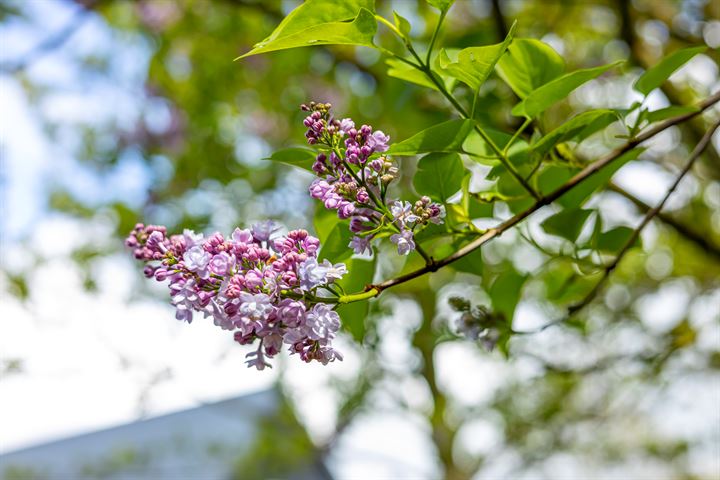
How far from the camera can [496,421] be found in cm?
397

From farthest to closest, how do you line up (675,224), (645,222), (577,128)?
(675,224)
(645,222)
(577,128)

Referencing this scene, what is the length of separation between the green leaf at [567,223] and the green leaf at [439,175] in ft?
0.53

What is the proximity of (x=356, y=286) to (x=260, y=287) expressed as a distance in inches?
3.8

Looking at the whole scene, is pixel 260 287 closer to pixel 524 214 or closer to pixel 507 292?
pixel 524 214

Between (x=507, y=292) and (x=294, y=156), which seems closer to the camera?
(x=294, y=156)

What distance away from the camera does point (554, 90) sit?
47 centimetres

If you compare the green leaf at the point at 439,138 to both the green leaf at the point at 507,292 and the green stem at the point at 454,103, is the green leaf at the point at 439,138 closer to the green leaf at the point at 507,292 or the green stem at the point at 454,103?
the green stem at the point at 454,103

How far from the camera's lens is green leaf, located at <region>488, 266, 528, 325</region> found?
646 mm

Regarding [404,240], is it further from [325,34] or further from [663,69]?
[663,69]

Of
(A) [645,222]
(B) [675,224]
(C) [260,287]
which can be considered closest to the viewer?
(C) [260,287]

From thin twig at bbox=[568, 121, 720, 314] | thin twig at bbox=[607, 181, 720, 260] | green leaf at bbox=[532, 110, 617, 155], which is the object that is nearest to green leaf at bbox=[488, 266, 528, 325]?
thin twig at bbox=[568, 121, 720, 314]

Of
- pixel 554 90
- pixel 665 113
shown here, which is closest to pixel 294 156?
pixel 554 90

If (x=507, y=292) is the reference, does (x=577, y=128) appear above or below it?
above

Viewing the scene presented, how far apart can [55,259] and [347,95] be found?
141cm
